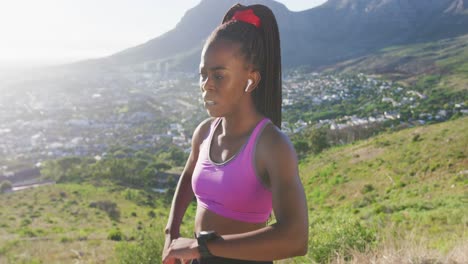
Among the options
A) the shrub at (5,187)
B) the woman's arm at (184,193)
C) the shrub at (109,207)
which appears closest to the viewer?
the woman's arm at (184,193)

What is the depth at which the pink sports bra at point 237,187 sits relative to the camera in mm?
1189

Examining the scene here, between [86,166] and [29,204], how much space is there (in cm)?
1862

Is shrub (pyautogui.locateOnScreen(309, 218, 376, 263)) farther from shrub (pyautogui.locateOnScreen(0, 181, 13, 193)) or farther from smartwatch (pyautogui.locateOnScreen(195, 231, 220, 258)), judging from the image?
shrub (pyautogui.locateOnScreen(0, 181, 13, 193))

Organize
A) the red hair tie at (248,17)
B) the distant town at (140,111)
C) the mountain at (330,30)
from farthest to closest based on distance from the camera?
the mountain at (330,30) < the distant town at (140,111) < the red hair tie at (248,17)

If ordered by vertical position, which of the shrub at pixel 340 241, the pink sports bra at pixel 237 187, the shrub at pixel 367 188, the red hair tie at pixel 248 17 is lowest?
the shrub at pixel 367 188

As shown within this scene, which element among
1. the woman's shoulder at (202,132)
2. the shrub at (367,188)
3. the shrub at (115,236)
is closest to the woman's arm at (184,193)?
the woman's shoulder at (202,132)

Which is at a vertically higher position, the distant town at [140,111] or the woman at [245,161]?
the woman at [245,161]

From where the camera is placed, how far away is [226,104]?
1.27 metres

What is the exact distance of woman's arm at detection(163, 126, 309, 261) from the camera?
3.58 feet

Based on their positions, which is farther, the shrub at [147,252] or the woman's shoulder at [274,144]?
the shrub at [147,252]

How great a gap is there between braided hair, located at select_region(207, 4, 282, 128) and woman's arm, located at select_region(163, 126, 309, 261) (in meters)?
0.29

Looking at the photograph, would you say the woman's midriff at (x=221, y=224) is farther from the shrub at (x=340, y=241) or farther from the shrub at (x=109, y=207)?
the shrub at (x=109, y=207)

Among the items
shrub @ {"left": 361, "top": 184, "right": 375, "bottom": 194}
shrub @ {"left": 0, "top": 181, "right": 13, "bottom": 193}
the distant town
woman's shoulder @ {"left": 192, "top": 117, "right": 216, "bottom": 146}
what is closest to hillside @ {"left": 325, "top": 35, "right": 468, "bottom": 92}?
the distant town

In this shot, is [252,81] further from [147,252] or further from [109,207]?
[109,207]
